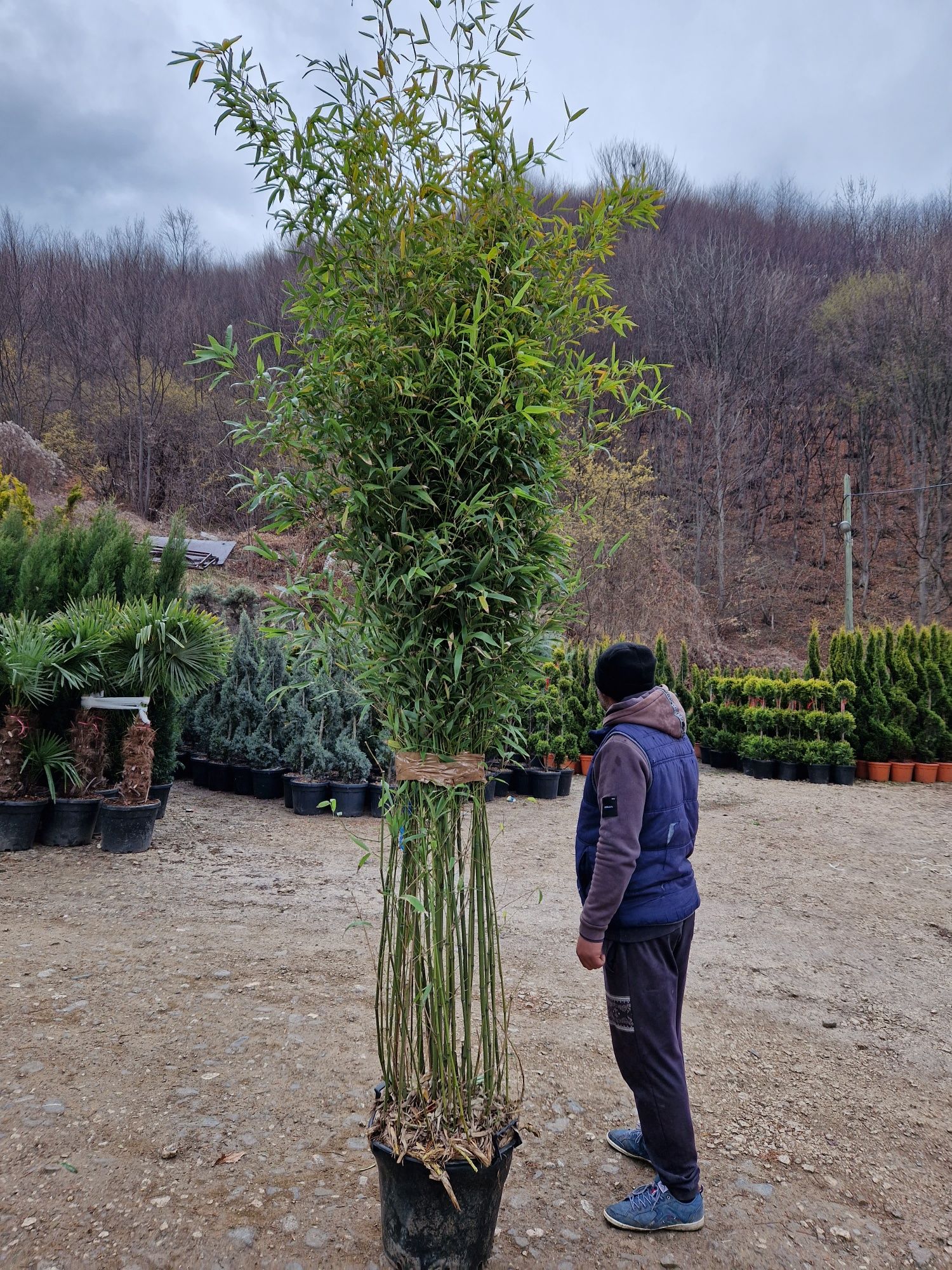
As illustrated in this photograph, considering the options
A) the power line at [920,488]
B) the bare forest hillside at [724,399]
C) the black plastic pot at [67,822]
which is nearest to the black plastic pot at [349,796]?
the black plastic pot at [67,822]

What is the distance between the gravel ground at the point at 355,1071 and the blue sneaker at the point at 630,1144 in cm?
7

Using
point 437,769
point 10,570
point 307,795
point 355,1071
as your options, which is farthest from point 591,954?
point 10,570

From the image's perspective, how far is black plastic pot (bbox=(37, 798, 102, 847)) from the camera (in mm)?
6332

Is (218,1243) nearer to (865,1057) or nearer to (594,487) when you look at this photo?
(865,1057)

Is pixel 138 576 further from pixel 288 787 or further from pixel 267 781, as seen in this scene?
pixel 288 787

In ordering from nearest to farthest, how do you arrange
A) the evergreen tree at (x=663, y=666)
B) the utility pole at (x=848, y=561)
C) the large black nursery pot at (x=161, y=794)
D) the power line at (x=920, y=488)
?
1. the large black nursery pot at (x=161, y=794)
2. the evergreen tree at (x=663, y=666)
3. the utility pole at (x=848, y=561)
4. the power line at (x=920, y=488)

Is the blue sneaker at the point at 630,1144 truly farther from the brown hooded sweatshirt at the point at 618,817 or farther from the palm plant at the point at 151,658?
the palm plant at the point at 151,658

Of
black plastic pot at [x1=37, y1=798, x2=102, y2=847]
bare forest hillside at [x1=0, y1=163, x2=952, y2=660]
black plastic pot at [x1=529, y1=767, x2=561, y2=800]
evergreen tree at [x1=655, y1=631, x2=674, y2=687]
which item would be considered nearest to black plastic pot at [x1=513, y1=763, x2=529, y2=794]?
black plastic pot at [x1=529, y1=767, x2=561, y2=800]

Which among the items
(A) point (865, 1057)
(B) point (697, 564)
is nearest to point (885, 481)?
(B) point (697, 564)

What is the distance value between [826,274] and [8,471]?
29752 mm

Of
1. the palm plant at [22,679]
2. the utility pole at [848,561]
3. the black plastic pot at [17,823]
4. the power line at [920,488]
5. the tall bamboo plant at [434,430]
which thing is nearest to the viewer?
the tall bamboo plant at [434,430]

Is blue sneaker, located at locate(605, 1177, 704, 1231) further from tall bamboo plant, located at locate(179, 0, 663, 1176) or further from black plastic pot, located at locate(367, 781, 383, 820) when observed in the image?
black plastic pot, located at locate(367, 781, 383, 820)

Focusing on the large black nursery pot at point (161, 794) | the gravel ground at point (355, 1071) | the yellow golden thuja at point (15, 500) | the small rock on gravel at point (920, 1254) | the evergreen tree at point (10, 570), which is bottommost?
the small rock on gravel at point (920, 1254)

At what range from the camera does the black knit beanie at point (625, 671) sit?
8.09ft
